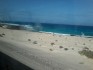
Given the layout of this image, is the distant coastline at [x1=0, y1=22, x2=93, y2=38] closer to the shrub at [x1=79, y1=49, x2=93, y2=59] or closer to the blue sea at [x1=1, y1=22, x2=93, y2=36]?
the blue sea at [x1=1, y1=22, x2=93, y2=36]

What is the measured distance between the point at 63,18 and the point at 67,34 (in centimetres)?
31

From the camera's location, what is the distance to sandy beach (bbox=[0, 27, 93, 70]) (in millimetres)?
2110

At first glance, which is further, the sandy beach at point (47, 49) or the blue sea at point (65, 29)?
the sandy beach at point (47, 49)

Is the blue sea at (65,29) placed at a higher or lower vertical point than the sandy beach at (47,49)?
higher

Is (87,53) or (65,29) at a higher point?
(65,29)

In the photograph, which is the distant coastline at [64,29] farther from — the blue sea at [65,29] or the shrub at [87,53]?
the shrub at [87,53]

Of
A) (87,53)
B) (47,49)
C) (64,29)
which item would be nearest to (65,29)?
(64,29)

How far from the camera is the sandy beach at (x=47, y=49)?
2110 mm

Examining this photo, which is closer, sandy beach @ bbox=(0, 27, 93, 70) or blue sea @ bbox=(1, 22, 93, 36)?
blue sea @ bbox=(1, 22, 93, 36)

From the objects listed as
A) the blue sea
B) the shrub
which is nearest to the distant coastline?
the blue sea

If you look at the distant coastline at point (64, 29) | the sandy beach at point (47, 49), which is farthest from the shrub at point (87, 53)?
the distant coastline at point (64, 29)

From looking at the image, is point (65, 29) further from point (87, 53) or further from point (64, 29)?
point (87, 53)

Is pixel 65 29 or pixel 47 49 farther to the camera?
pixel 47 49

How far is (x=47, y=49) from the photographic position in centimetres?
246
